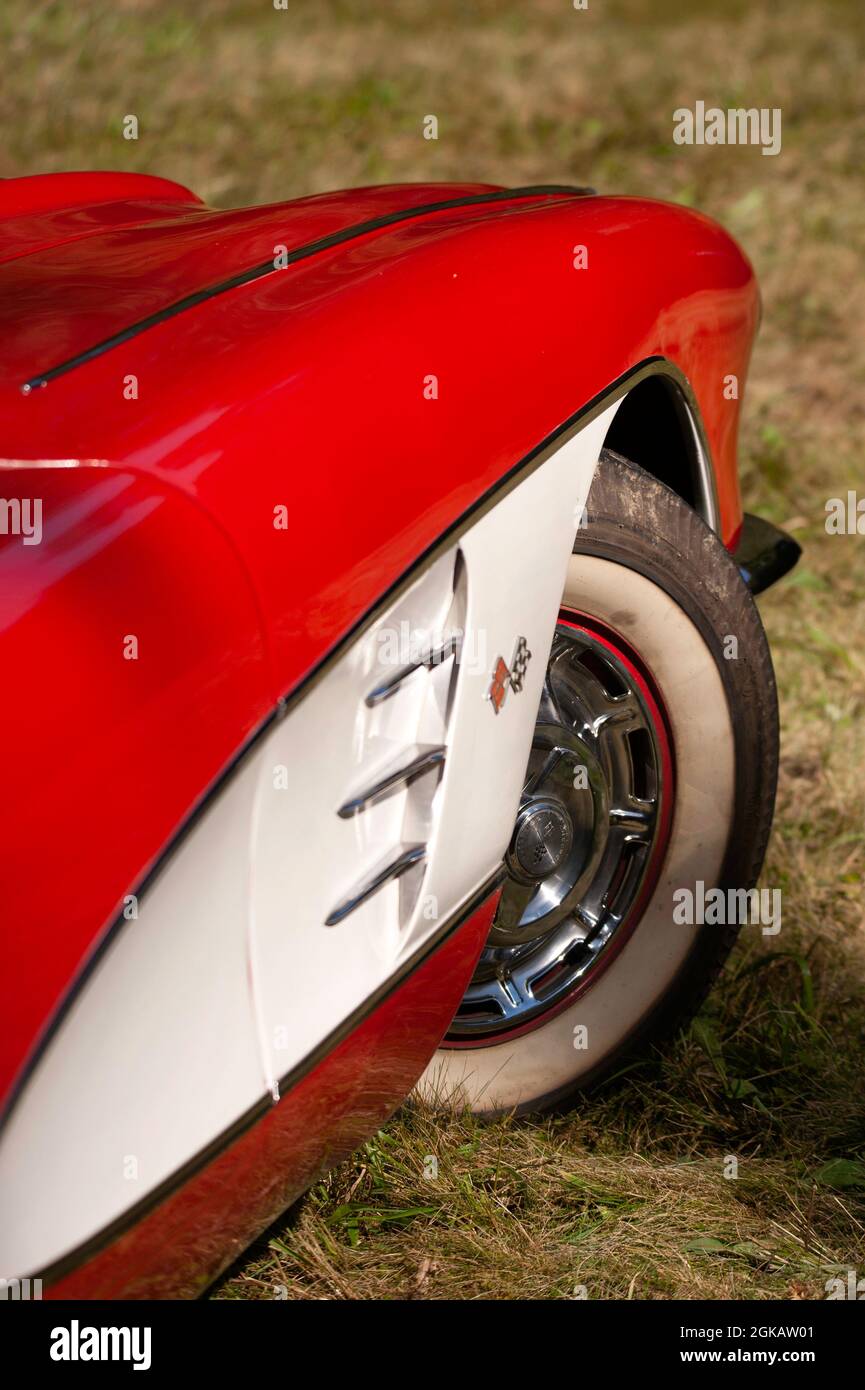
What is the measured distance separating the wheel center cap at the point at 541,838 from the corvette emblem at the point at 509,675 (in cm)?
38

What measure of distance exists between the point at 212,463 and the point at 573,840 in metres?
0.99

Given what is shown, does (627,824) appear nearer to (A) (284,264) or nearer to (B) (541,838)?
(B) (541,838)

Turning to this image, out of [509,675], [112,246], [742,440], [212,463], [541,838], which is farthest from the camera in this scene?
[742,440]

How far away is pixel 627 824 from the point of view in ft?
6.63

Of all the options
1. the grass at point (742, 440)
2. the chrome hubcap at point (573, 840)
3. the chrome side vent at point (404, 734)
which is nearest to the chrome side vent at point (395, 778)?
the chrome side vent at point (404, 734)

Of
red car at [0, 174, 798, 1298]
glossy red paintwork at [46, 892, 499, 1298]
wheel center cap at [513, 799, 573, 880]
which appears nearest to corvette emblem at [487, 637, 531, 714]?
red car at [0, 174, 798, 1298]

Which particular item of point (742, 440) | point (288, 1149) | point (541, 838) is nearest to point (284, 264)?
point (541, 838)

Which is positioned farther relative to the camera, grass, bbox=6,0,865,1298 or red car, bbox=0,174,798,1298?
grass, bbox=6,0,865,1298

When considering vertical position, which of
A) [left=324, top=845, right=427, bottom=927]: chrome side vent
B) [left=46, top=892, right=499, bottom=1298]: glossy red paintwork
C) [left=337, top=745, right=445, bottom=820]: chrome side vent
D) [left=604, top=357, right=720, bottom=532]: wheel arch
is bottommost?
[left=46, top=892, right=499, bottom=1298]: glossy red paintwork

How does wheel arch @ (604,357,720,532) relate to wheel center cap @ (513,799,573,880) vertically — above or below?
above

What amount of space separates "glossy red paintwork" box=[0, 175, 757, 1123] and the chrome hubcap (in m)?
0.49

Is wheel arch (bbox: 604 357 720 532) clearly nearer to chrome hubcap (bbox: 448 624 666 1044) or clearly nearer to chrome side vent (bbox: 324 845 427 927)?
chrome hubcap (bbox: 448 624 666 1044)

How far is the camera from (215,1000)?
1.24 m

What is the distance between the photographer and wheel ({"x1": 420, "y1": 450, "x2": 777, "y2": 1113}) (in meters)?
1.93
